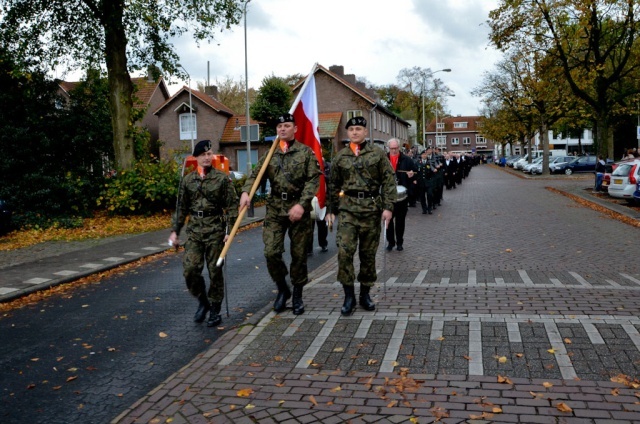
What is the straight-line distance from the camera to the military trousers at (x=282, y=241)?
6043 millimetres

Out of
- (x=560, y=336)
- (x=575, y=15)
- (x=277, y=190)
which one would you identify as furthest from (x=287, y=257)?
(x=575, y=15)

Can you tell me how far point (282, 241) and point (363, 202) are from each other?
0.92 m

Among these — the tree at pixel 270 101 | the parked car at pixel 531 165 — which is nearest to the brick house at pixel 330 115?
the tree at pixel 270 101

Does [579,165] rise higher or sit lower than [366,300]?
higher

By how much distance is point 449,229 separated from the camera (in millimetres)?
13688

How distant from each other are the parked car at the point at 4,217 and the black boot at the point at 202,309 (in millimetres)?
9952

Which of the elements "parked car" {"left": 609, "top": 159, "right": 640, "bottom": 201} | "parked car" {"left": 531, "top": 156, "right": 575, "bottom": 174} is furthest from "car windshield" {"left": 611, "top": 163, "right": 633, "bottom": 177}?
"parked car" {"left": 531, "top": 156, "right": 575, "bottom": 174}

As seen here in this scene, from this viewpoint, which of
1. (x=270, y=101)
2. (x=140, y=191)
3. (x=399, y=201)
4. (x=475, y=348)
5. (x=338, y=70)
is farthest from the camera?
(x=338, y=70)

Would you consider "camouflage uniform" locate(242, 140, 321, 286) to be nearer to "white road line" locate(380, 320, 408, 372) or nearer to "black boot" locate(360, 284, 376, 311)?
"black boot" locate(360, 284, 376, 311)

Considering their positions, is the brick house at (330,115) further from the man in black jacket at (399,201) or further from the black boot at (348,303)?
the black boot at (348,303)

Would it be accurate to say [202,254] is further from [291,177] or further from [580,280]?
[580,280]

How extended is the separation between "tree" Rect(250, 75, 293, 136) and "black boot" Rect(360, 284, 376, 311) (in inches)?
1538

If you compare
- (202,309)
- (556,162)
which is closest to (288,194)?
(202,309)

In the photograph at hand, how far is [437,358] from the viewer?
15.4 feet
